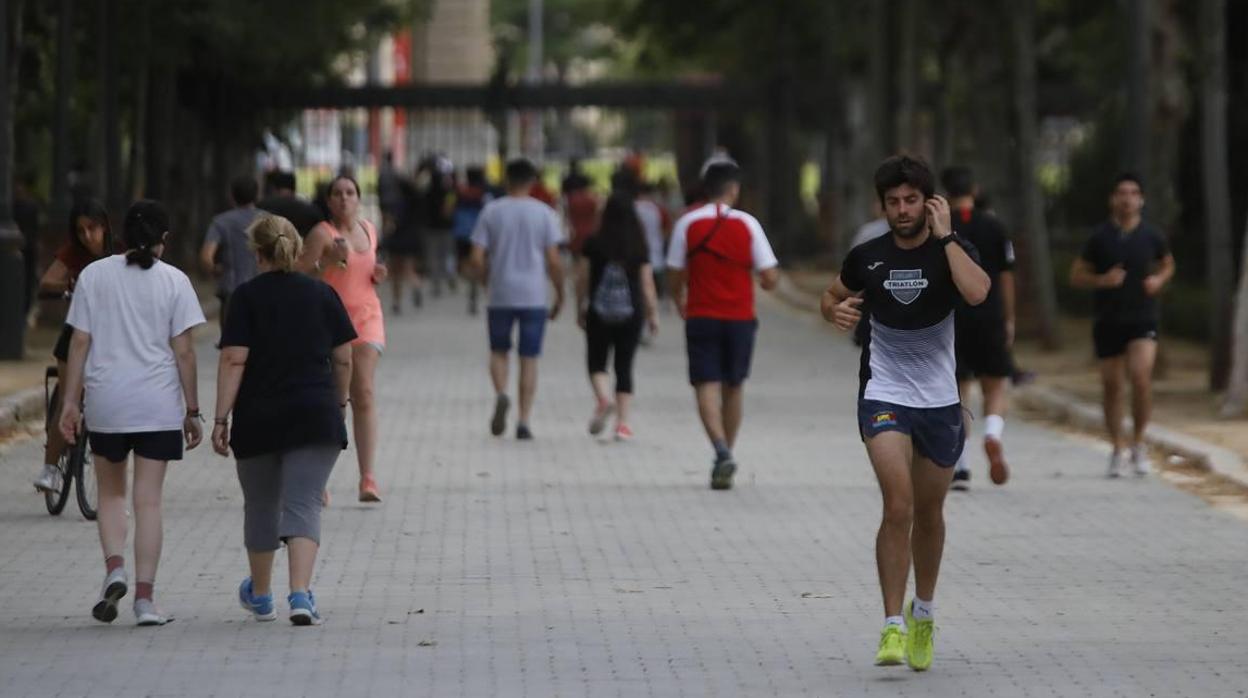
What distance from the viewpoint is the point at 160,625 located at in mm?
9281

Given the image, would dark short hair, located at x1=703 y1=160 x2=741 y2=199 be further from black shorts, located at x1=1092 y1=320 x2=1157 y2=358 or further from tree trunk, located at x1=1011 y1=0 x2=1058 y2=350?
tree trunk, located at x1=1011 y1=0 x2=1058 y2=350

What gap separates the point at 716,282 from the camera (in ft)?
47.0

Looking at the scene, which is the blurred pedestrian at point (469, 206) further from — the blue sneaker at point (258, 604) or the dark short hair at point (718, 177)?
the blue sneaker at point (258, 604)

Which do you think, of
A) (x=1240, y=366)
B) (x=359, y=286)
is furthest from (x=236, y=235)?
(x=1240, y=366)

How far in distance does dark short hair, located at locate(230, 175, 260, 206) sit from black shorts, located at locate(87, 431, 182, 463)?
670cm

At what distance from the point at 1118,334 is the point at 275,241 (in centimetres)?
691

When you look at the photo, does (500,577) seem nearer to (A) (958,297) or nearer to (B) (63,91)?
(A) (958,297)

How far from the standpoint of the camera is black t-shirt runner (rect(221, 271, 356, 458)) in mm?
9109

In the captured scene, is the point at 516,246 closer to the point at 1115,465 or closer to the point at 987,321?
the point at 987,321

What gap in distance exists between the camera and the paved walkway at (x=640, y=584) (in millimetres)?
8273

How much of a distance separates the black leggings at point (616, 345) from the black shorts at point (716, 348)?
2.42 meters

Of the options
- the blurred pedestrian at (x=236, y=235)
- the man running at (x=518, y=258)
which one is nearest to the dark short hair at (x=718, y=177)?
the man running at (x=518, y=258)

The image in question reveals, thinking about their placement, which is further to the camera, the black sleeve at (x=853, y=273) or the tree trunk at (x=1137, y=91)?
the tree trunk at (x=1137, y=91)

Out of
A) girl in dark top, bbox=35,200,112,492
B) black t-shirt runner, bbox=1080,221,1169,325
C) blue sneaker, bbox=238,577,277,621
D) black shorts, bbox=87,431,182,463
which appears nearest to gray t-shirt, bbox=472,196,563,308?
black t-shirt runner, bbox=1080,221,1169,325
